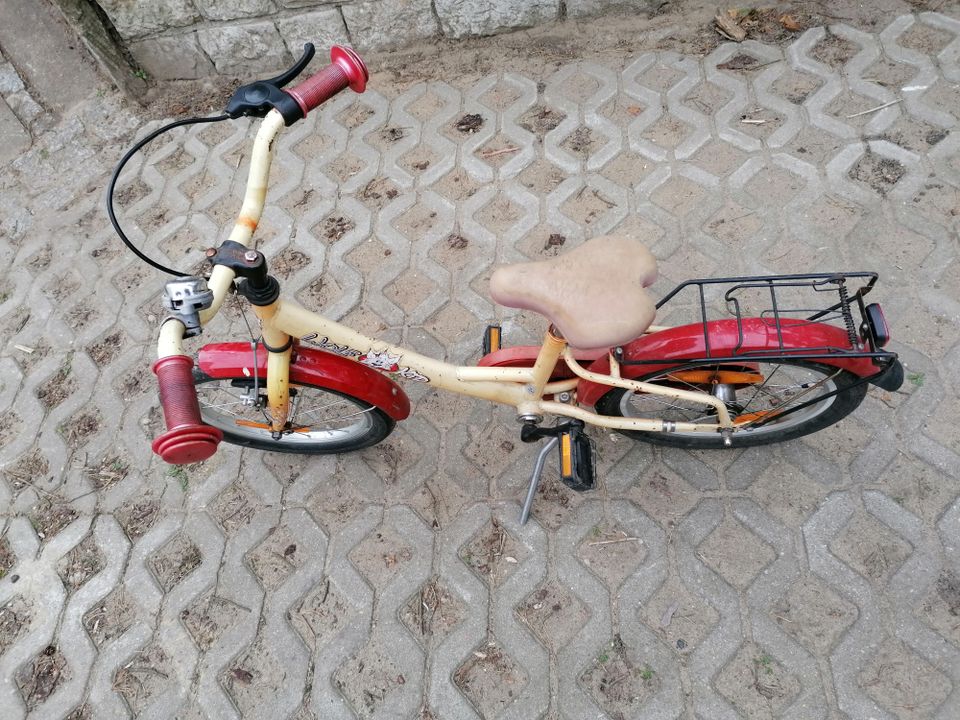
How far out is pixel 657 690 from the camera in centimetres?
204

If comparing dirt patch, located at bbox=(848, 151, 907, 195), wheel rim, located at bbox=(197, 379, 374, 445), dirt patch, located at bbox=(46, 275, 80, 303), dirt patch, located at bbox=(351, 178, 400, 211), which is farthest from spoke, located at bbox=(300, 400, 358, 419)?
dirt patch, located at bbox=(848, 151, 907, 195)

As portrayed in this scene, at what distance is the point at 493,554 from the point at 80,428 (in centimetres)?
193

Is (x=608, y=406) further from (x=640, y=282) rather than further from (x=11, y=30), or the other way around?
(x=11, y=30)

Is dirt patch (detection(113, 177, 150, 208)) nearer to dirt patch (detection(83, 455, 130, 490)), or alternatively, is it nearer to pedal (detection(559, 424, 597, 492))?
dirt patch (detection(83, 455, 130, 490))

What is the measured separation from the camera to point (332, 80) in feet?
5.25

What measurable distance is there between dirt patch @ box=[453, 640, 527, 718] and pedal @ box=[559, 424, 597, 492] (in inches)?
25.6

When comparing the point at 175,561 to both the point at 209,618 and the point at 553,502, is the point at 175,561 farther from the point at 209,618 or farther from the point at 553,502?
the point at 553,502

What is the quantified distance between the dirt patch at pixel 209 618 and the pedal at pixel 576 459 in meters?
1.31

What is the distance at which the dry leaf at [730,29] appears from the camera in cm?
346

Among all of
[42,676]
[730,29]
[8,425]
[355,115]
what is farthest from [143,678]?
[730,29]

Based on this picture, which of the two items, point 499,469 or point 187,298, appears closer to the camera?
point 187,298

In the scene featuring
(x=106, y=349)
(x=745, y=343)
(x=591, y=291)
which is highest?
(x=591, y=291)

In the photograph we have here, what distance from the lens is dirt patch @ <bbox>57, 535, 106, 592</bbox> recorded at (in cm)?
243

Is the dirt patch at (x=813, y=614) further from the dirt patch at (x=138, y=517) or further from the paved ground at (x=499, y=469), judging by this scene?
the dirt patch at (x=138, y=517)
